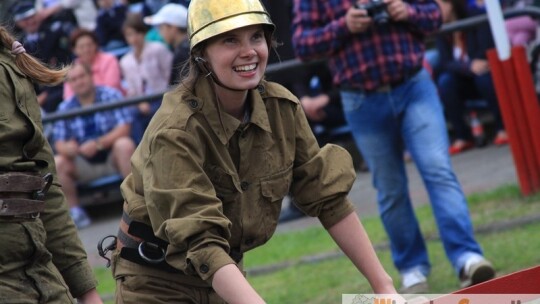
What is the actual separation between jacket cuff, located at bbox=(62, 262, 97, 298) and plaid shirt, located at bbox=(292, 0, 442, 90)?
2966 mm

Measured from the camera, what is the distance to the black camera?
7004mm

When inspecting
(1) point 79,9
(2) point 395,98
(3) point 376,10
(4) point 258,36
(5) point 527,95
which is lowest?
(5) point 527,95

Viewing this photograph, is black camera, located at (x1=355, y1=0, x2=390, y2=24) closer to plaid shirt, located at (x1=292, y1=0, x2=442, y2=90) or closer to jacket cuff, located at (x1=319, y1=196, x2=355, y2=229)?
plaid shirt, located at (x1=292, y1=0, x2=442, y2=90)

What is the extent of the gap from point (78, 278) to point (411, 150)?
10.3 feet

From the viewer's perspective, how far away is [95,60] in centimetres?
1271

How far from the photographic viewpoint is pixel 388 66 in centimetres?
705

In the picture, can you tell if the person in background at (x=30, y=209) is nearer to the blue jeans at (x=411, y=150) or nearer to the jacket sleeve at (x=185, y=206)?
the jacket sleeve at (x=185, y=206)

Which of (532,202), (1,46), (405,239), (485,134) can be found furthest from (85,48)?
(1,46)

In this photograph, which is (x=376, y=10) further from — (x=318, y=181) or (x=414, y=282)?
(x=318, y=181)

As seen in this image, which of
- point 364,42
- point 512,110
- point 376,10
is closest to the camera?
point 376,10

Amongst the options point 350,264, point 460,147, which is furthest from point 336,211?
point 460,147

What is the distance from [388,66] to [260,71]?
9.45 feet

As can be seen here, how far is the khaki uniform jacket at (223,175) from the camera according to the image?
13.2 feet

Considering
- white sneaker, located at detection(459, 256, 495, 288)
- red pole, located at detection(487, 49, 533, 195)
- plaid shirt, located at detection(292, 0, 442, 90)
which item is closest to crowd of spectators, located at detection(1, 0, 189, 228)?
red pole, located at detection(487, 49, 533, 195)
